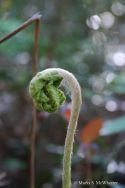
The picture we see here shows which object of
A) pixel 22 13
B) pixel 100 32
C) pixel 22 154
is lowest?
pixel 22 154

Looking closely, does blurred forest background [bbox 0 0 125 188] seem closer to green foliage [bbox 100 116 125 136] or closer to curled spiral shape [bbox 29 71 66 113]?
green foliage [bbox 100 116 125 136]

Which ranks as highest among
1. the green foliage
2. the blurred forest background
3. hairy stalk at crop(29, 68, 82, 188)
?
the blurred forest background

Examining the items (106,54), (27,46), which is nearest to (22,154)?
(27,46)

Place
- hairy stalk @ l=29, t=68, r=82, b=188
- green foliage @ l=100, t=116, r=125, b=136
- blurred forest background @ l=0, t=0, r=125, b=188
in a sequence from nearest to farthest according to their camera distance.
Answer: hairy stalk @ l=29, t=68, r=82, b=188 → green foliage @ l=100, t=116, r=125, b=136 → blurred forest background @ l=0, t=0, r=125, b=188

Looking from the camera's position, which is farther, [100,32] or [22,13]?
[22,13]

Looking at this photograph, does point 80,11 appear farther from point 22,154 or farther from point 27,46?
point 22,154

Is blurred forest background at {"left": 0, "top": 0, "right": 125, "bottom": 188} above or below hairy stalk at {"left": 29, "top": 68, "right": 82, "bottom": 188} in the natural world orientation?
above

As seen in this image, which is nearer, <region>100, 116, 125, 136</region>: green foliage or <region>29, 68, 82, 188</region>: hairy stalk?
<region>29, 68, 82, 188</region>: hairy stalk

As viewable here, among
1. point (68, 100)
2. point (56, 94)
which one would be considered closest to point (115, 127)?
point (68, 100)

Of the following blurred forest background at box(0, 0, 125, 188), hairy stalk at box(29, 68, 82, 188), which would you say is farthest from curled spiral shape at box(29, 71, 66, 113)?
blurred forest background at box(0, 0, 125, 188)

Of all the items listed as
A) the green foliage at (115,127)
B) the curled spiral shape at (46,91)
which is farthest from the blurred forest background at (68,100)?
the curled spiral shape at (46,91)
